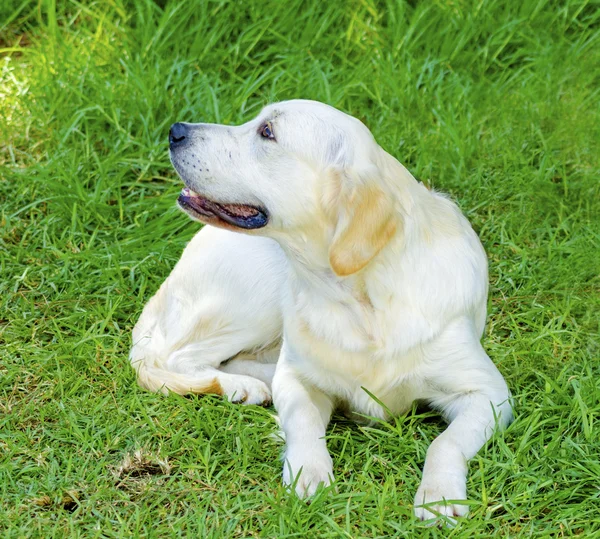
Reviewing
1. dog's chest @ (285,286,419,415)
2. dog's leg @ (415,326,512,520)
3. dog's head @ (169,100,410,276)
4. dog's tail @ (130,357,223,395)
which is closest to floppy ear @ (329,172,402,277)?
dog's head @ (169,100,410,276)

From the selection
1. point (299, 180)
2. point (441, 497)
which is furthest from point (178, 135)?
point (441, 497)

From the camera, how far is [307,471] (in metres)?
2.98

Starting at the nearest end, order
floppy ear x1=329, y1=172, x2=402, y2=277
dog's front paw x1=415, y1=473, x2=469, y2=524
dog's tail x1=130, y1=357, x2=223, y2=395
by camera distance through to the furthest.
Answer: dog's front paw x1=415, y1=473, x2=469, y2=524
floppy ear x1=329, y1=172, x2=402, y2=277
dog's tail x1=130, y1=357, x2=223, y2=395

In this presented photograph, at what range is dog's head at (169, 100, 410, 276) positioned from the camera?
293 centimetres

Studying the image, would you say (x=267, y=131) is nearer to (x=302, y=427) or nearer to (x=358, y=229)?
(x=358, y=229)

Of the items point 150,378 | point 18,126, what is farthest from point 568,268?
point 18,126

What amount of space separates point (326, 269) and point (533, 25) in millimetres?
3013

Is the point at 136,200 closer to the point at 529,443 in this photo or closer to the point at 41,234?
the point at 41,234

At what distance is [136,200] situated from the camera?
15.7ft

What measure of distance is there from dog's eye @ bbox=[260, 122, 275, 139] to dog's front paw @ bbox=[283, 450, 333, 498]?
101 centimetres

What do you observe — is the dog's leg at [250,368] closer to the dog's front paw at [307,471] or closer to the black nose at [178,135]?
the dog's front paw at [307,471]

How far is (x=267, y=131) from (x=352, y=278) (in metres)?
0.54

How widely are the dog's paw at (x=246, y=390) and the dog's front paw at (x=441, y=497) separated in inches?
33.0

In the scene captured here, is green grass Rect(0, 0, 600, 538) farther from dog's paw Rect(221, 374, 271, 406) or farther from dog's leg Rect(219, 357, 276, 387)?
dog's leg Rect(219, 357, 276, 387)
